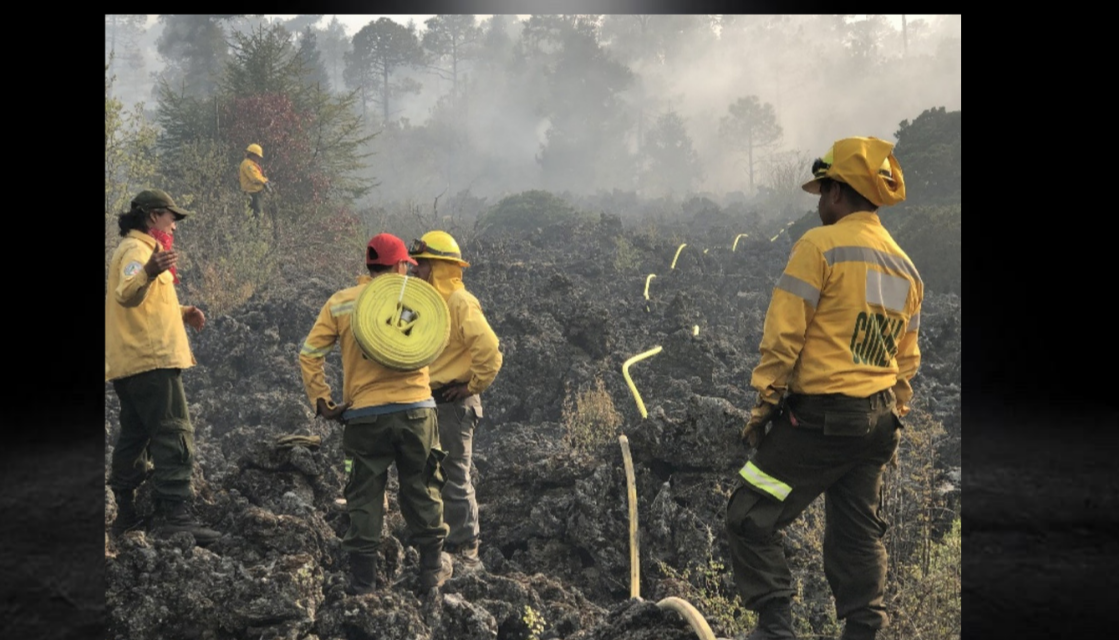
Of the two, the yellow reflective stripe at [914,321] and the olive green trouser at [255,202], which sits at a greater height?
the olive green trouser at [255,202]

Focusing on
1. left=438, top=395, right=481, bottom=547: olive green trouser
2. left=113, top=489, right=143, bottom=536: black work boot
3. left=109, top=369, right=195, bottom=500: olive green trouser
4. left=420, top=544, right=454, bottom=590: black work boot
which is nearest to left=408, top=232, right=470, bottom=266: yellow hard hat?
left=438, top=395, right=481, bottom=547: olive green trouser

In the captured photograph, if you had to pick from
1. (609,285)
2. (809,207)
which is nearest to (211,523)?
(609,285)

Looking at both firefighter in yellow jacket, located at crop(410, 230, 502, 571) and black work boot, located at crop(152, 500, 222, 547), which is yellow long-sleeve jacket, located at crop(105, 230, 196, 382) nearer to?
black work boot, located at crop(152, 500, 222, 547)

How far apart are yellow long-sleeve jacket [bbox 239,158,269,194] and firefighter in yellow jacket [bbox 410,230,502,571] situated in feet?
28.7

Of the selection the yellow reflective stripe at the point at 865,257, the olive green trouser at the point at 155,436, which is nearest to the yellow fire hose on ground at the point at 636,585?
the yellow reflective stripe at the point at 865,257

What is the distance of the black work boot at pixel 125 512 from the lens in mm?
5383

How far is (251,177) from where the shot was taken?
14.0 metres

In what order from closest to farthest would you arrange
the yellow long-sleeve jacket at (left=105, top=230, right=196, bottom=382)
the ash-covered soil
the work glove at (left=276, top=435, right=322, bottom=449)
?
the ash-covered soil → the yellow long-sleeve jacket at (left=105, top=230, right=196, bottom=382) → the work glove at (left=276, top=435, right=322, bottom=449)

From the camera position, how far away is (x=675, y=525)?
Result: 19.2ft

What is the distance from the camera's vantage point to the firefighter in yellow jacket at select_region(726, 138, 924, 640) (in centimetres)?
388

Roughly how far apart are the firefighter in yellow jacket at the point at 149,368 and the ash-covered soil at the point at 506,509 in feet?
0.65

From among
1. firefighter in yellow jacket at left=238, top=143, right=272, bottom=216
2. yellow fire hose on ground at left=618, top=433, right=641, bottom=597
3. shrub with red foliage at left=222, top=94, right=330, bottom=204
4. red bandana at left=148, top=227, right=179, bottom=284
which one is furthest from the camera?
shrub with red foliage at left=222, top=94, right=330, bottom=204

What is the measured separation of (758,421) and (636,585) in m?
1.83

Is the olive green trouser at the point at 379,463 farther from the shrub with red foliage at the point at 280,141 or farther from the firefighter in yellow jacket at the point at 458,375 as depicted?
the shrub with red foliage at the point at 280,141
